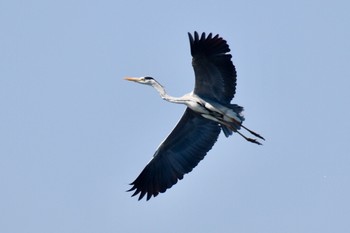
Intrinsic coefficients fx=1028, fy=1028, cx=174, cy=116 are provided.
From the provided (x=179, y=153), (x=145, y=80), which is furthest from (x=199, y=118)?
(x=145, y=80)

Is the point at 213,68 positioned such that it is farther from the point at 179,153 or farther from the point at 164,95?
the point at 179,153

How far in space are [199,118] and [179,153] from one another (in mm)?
906

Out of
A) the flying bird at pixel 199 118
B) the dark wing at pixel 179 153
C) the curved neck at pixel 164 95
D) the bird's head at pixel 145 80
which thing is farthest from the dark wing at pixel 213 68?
the bird's head at pixel 145 80

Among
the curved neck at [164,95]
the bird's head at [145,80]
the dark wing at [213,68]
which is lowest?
the curved neck at [164,95]

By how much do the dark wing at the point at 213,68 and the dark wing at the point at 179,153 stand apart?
0.97 meters

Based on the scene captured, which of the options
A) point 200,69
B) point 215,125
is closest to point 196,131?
point 215,125

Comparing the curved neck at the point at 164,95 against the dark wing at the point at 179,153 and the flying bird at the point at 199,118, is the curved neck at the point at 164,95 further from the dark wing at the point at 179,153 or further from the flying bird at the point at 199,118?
the dark wing at the point at 179,153

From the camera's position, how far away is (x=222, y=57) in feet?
68.3

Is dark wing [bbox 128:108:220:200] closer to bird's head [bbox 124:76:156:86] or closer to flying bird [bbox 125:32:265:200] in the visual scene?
flying bird [bbox 125:32:265:200]

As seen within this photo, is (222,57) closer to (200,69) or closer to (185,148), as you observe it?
(200,69)

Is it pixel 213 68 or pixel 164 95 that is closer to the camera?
pixel 213 68

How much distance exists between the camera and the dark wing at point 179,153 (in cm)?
2236

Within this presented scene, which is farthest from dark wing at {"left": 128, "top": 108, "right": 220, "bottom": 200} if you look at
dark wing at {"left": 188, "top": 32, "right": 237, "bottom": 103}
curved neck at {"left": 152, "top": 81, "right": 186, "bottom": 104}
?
dark wing at {"left": 188, "top": 32, "right": 237, "bottom": 103}

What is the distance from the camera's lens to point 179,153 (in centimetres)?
2248
